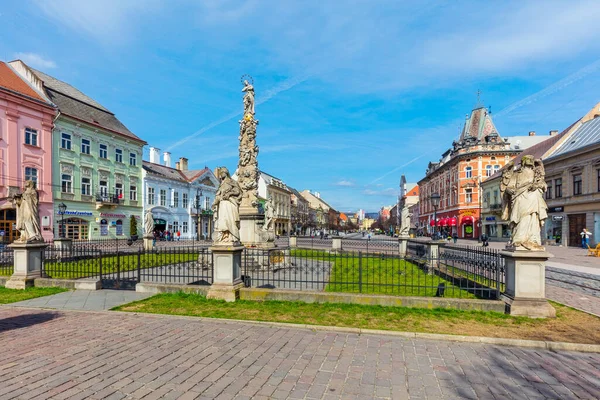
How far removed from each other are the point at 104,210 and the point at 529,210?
128ft

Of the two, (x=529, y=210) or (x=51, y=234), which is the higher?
(x=529, y=210)

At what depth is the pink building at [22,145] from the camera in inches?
1058

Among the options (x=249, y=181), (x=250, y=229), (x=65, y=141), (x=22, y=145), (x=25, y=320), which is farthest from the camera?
(x=65, y=141)

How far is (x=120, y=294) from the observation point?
29.4ft

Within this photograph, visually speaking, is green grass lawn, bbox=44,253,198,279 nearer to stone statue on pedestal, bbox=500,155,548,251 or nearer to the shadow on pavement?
the shadow on pavement

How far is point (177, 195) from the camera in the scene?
47156 millimetres

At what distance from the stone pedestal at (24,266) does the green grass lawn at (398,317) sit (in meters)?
4.72

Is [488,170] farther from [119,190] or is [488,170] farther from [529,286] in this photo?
[119,190]

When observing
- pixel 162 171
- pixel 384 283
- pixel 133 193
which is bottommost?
pixel 384 283

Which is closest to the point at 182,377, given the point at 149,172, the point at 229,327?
the point at 229,327

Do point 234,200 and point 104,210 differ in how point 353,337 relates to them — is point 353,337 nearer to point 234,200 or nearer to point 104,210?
point 234,200

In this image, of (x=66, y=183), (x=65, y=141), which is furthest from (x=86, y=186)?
(x=65, y=141)

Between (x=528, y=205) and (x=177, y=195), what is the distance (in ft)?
151

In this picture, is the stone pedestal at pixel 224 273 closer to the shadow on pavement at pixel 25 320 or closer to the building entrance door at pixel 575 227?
the shadow on pavement at pixel 25 320
